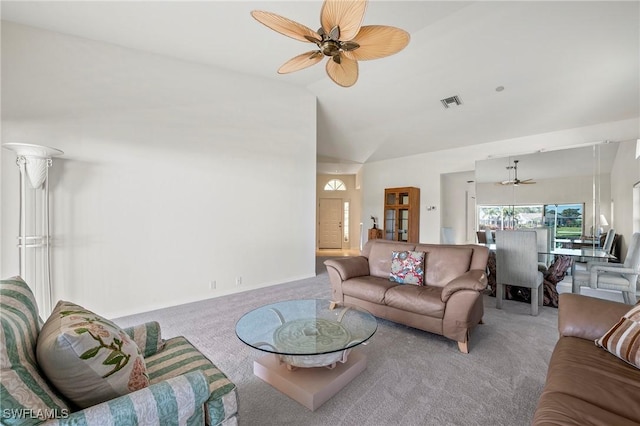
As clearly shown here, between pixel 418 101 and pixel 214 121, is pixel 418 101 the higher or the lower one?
the higher one

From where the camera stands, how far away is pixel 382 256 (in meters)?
3.52

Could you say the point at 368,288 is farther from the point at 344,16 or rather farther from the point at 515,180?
the point at 515,180

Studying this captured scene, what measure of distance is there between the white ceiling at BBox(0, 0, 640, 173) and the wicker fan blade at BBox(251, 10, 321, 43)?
3.82 ft

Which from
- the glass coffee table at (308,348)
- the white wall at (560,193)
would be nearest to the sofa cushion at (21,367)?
the glass coffee table at (308,348)

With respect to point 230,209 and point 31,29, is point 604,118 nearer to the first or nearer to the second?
point 230,209

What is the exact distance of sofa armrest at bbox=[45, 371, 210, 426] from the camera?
0.88 metres

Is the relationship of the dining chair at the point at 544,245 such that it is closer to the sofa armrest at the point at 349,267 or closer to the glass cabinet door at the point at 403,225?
the sofa armrest at the point at 349,267

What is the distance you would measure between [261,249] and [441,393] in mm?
3286

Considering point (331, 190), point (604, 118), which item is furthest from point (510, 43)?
point (331, 190)

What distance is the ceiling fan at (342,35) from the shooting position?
181 centimetres

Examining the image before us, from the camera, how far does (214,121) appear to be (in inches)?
159

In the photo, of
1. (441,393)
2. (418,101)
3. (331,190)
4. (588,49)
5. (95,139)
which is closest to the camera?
(441,393)

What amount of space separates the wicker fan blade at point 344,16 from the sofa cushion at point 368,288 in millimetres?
2353

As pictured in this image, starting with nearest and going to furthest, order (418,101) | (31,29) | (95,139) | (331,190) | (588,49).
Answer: (31,29), (95,139), (588,49), (418,101), (331,190)
